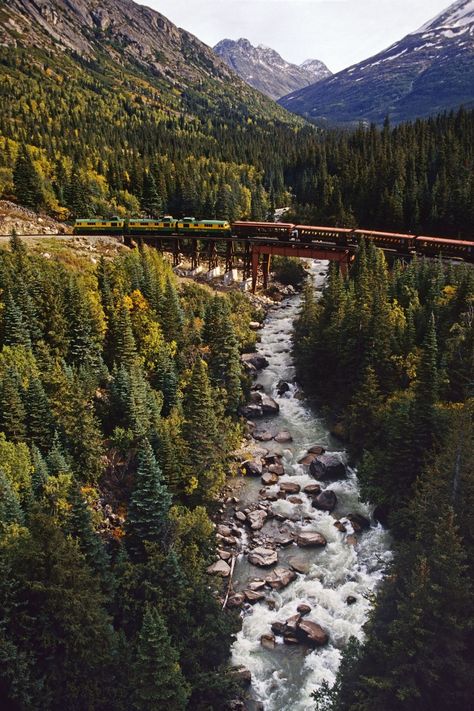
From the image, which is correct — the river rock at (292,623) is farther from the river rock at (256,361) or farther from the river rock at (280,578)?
the river rock at (256,361)

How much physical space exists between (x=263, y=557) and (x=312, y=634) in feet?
23.8

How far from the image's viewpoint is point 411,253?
77.0 m

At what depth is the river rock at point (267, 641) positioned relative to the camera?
30.8m

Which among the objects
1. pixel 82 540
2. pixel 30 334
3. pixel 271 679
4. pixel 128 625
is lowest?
pixel 271 679

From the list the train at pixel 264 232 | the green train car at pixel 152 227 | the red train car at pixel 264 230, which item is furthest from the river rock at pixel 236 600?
the green train car at pixel 152 227

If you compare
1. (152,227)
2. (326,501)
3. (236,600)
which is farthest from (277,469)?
(152,227)

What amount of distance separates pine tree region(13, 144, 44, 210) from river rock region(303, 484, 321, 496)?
7610 cm

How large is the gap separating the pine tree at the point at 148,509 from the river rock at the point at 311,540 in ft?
39.2

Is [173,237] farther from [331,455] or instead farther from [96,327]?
[331,455]

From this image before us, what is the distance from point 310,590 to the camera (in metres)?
34.3

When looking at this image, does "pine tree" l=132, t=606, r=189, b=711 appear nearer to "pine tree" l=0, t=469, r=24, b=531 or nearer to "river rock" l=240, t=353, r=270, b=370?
"pine tree" l=0, t=469, r=24, b=531

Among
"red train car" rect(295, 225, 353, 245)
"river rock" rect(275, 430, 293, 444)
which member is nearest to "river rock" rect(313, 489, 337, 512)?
"river rock" rect(275, 430, 293, 444)

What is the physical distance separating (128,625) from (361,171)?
116 m

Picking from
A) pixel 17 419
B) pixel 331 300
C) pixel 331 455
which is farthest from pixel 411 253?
pixel 17 419
